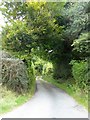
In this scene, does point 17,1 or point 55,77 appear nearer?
point 17,1

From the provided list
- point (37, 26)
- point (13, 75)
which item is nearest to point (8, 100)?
point (13, 75)

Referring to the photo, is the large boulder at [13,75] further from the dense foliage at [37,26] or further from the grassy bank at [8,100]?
the dense foliage at [37,26]

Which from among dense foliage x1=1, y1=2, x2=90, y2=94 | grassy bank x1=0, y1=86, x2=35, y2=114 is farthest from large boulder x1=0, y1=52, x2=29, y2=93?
dense foliage x1=1, y1=2, x2=90, y2=94

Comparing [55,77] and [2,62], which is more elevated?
[55,77]

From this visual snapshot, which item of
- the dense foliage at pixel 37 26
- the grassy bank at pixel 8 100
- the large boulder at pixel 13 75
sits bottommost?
the grassy bank at pixel 8 100

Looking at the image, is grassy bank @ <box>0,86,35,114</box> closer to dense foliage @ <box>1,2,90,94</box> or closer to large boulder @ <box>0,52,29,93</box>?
large boulder @ <box>0,52,29,93</box>

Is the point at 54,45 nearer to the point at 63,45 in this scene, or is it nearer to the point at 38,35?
the point at 63,45

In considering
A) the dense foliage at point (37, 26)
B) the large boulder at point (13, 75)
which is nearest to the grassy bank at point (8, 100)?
the large boulder at point (13, 75)

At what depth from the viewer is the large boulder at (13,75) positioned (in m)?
13.2

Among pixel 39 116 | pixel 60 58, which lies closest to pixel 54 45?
pixel 60 58

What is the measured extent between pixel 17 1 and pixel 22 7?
63cm

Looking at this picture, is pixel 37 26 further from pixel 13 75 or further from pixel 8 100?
pixel 8 100

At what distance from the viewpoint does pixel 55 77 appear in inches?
920

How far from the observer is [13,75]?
13266 mm
